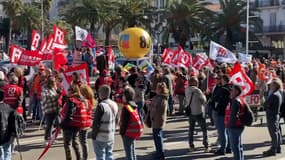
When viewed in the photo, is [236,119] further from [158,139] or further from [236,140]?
[158,139]

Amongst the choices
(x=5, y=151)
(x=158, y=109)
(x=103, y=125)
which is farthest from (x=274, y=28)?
(x=5, y=151)

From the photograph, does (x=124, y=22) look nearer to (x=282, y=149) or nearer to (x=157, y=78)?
(x=157, y=78)

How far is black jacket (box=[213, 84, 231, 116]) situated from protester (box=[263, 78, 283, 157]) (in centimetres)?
85

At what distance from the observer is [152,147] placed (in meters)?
12.4

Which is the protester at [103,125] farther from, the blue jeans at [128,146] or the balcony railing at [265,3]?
the balcony railing at [265,3]

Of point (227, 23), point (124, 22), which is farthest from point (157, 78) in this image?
point (227, 23)

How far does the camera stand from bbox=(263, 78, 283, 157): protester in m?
11.3

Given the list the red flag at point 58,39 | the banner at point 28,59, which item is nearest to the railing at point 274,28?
the red flag at point 58,39

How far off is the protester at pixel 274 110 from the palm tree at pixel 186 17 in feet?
135

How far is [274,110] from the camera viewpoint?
1143 cm

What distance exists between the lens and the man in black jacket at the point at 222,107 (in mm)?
11328

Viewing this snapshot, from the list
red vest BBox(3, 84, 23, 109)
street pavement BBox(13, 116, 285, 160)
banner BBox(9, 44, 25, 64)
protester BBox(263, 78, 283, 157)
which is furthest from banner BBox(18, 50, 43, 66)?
protester BBox(263, 78, 283, 157)

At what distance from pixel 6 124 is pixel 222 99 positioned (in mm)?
5049

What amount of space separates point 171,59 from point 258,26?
40000 millimetres
